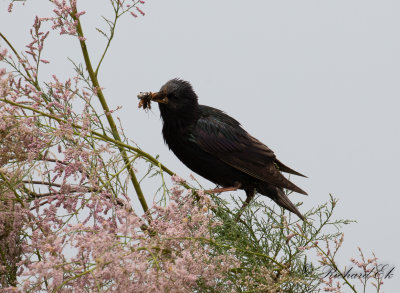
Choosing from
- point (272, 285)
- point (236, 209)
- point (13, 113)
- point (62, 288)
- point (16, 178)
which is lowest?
point (272, 285)

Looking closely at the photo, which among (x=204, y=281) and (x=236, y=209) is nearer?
(x=204, y=281)

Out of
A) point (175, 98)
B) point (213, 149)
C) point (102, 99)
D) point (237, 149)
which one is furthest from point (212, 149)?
point (102, 99)

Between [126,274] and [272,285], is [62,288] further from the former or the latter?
[272,285]

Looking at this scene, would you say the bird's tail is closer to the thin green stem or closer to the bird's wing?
the bird's wing

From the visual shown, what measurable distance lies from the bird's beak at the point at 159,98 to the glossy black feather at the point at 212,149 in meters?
0.02

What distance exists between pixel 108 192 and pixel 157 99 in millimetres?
1699

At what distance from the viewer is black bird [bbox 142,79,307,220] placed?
16.7ft

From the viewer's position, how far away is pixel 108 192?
352 cm

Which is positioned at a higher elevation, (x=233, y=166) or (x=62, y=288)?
(x=233, y=166)

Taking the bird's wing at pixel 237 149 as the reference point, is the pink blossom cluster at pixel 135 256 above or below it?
below

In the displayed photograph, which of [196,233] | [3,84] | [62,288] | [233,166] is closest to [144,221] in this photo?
[196,233]

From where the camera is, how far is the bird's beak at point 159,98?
5.07 m

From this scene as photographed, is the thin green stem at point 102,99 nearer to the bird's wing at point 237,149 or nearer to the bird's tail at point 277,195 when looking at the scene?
the bird's wing at point 237,149

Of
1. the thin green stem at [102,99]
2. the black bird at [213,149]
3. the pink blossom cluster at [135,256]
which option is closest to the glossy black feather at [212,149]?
the black bird at [213,149]
